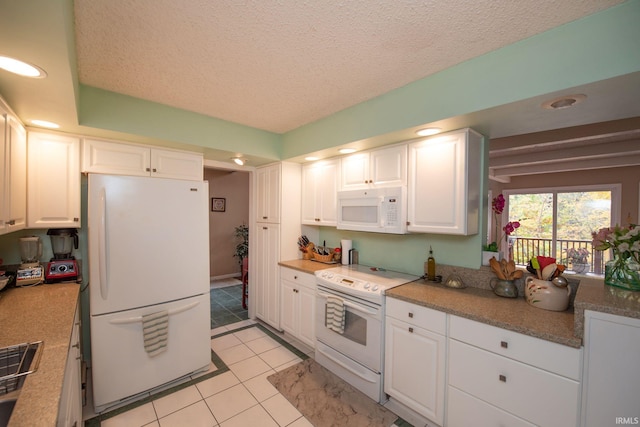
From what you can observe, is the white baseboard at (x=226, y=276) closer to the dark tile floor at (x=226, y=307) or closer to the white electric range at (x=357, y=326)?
the dark tile floor at (x=226, y=307)

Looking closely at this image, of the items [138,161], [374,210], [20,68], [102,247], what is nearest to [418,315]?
[374,210]

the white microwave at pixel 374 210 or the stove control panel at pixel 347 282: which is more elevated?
the white microwave at pixel 374 210

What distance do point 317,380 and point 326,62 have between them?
256 cm

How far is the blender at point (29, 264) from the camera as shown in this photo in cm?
196

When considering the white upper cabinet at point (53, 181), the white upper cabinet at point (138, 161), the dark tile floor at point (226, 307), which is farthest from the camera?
the dark tile floor at point (226, 307)

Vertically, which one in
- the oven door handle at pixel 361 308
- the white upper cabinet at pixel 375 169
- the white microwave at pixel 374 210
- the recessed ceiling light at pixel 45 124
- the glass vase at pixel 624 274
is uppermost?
the recessed ceiling light at pixel 45 124

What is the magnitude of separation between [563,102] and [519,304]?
128 cm

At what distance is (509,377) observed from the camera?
1.47 metres

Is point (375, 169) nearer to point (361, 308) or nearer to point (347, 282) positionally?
point (347, 282)

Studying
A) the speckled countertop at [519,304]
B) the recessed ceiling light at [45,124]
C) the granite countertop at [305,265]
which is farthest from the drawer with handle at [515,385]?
the recessed ceiling light at [45,124]

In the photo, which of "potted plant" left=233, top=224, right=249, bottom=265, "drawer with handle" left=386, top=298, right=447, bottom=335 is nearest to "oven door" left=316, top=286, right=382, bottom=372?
"drawer with handle" left=386, top=298, right=447, bottom=335

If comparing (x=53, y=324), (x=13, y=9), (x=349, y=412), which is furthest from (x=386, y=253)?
(x=13, y=9)

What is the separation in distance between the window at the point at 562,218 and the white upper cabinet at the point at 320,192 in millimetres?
4586

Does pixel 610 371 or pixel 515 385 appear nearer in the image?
pixel 610 371
